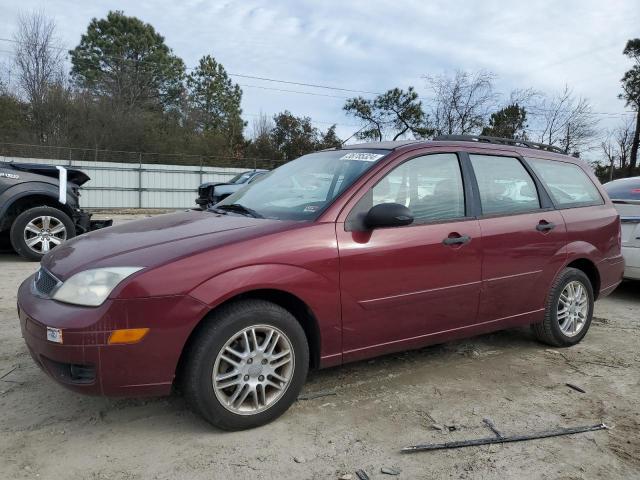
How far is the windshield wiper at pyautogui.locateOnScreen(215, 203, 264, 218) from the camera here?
11.1 feet

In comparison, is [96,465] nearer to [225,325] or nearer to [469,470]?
[225,325]

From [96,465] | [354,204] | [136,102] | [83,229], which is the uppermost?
[136,102]

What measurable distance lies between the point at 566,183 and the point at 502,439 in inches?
103

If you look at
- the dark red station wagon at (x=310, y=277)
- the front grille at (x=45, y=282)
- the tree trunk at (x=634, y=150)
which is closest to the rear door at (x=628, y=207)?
the dark red station wagon at (x=310, y=277)

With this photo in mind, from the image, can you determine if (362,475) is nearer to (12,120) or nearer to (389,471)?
(389,471)

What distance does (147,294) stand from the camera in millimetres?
2494

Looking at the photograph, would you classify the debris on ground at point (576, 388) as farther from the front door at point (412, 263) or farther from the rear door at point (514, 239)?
the front door at point (412, 263)

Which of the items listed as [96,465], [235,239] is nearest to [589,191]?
[235,239]

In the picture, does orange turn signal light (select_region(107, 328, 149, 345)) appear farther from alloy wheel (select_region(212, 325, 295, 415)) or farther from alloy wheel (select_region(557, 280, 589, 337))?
alloy wheel (select_region(557, 280, 589, 337))

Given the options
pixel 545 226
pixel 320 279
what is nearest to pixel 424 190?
pixel 320 279

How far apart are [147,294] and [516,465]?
1.99 metres

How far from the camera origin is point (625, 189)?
6.61 metres

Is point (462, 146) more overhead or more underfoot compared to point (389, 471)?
more overhead

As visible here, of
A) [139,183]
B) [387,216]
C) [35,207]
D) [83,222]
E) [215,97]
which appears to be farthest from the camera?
[215,97]
